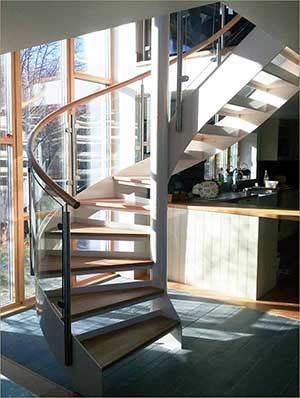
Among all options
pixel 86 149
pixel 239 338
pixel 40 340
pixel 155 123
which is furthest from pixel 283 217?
pixel 40 340

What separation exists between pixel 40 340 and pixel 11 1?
9.67 ft

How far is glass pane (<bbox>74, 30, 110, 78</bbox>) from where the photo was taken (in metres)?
5.46

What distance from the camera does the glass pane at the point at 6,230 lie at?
14.9ft

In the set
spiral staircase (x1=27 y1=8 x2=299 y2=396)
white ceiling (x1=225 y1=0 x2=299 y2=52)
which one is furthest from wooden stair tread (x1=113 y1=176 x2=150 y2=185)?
white ceiling (x1=225 y1=0 x2=299 y2=52)

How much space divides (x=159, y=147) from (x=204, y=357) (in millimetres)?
1878

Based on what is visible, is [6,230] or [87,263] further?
[6,230]

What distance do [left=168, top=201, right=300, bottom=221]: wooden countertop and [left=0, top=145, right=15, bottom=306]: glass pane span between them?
2078mm

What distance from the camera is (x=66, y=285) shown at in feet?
10.1

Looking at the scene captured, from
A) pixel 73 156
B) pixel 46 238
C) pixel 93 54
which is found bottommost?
pixel 46 238

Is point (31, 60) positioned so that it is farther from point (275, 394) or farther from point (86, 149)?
point (275, 394)

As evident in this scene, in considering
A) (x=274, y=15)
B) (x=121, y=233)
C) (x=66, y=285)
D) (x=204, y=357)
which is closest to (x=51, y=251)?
(x=66, y=285)

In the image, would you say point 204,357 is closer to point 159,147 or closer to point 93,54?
point 159,147

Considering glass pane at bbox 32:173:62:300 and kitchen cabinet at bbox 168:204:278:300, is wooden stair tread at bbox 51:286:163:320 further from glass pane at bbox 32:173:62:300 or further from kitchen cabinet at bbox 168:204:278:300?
kitchen cabinet at bbox 168:204:278:300

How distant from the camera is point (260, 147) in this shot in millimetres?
7980
